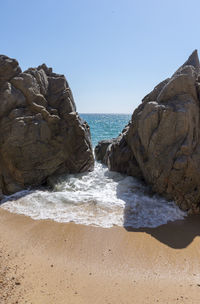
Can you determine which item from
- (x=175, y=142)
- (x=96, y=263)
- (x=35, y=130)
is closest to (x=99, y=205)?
(x=96, y=263)

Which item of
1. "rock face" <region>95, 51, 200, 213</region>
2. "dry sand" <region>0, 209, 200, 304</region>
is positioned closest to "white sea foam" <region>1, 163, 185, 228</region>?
"dry sand" <region>0, 209, 200, 304</region>

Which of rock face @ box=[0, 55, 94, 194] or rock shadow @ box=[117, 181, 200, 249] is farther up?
rock face @ box=[0, 55, 94, 194]

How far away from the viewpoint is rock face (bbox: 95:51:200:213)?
717cm

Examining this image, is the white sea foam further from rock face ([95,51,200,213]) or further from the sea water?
rock face ([95,51,200,213])

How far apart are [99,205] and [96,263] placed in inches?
99.8

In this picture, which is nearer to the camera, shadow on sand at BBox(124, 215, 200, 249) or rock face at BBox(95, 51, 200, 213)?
shadow on sand at BBox(124, 215, 200, 249)

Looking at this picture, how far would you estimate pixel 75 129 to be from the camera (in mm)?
10734

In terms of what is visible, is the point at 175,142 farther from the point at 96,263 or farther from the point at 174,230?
the point at 96,263

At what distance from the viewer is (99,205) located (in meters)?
7.09

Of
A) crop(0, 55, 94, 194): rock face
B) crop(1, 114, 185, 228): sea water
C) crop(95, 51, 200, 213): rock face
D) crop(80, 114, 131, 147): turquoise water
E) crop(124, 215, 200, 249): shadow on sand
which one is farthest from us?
crop(80, 114, 131, 147): turquoise water

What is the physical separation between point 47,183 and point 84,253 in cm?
496

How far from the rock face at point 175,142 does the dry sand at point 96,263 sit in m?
1.35

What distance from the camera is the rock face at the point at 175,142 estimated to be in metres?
7.17

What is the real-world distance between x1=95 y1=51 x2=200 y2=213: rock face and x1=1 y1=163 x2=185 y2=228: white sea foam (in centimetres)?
67
